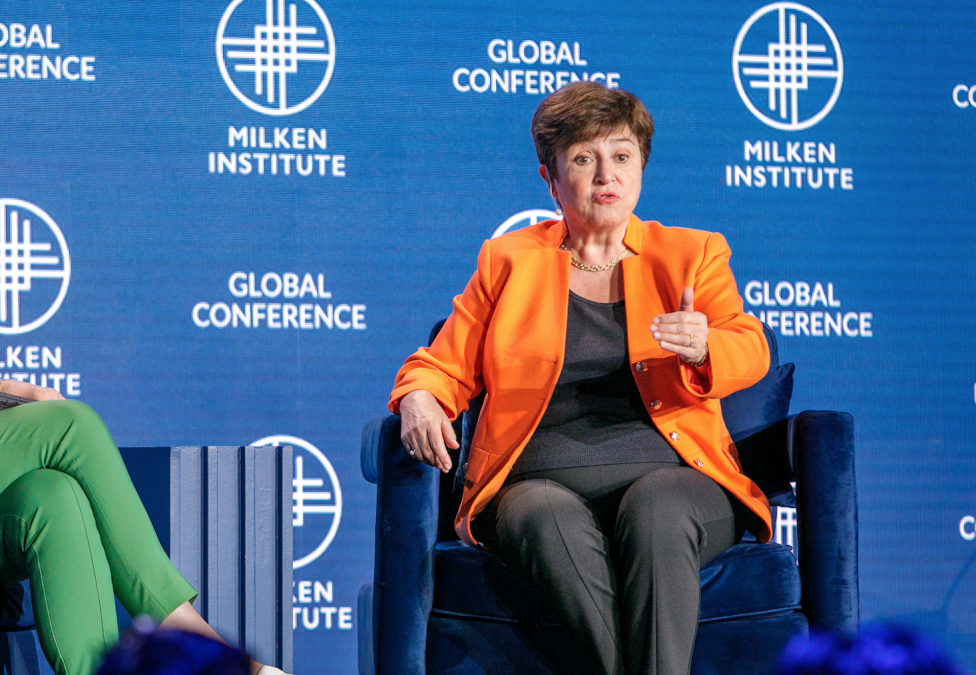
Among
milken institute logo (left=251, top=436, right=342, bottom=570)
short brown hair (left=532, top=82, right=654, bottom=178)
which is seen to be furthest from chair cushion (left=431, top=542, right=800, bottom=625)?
milken institute logo (left=251, top=436, right=342, bottom=570)

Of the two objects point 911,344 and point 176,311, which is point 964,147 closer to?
point 911,344

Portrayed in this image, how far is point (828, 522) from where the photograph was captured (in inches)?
66.4

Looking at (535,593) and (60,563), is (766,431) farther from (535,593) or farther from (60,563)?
(60,563)

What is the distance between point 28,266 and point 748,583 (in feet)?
6.36

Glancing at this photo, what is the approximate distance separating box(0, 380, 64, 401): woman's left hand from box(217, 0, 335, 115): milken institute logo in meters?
1.08

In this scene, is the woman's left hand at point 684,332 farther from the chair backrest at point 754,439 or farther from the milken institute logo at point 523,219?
the milken institute logo at point 523,219

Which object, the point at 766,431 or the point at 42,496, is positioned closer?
the point at 42,496

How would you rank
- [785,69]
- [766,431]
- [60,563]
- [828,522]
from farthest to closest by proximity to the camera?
[785,69] → [766,431] → [828,522] → [60,563]

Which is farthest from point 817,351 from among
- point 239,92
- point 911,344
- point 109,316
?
point 109,316

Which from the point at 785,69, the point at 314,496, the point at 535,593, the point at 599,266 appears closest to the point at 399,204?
the point at 314,496

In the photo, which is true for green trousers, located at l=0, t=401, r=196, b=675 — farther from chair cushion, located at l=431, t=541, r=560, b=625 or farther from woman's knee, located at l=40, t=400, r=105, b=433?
chair cushion, located at l=431, t=541, r=560, b=625

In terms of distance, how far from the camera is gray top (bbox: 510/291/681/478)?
1.70m

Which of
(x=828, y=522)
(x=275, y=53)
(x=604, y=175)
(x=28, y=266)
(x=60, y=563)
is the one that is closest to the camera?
(x=60, y=563)

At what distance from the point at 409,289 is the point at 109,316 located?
0.78 metres
